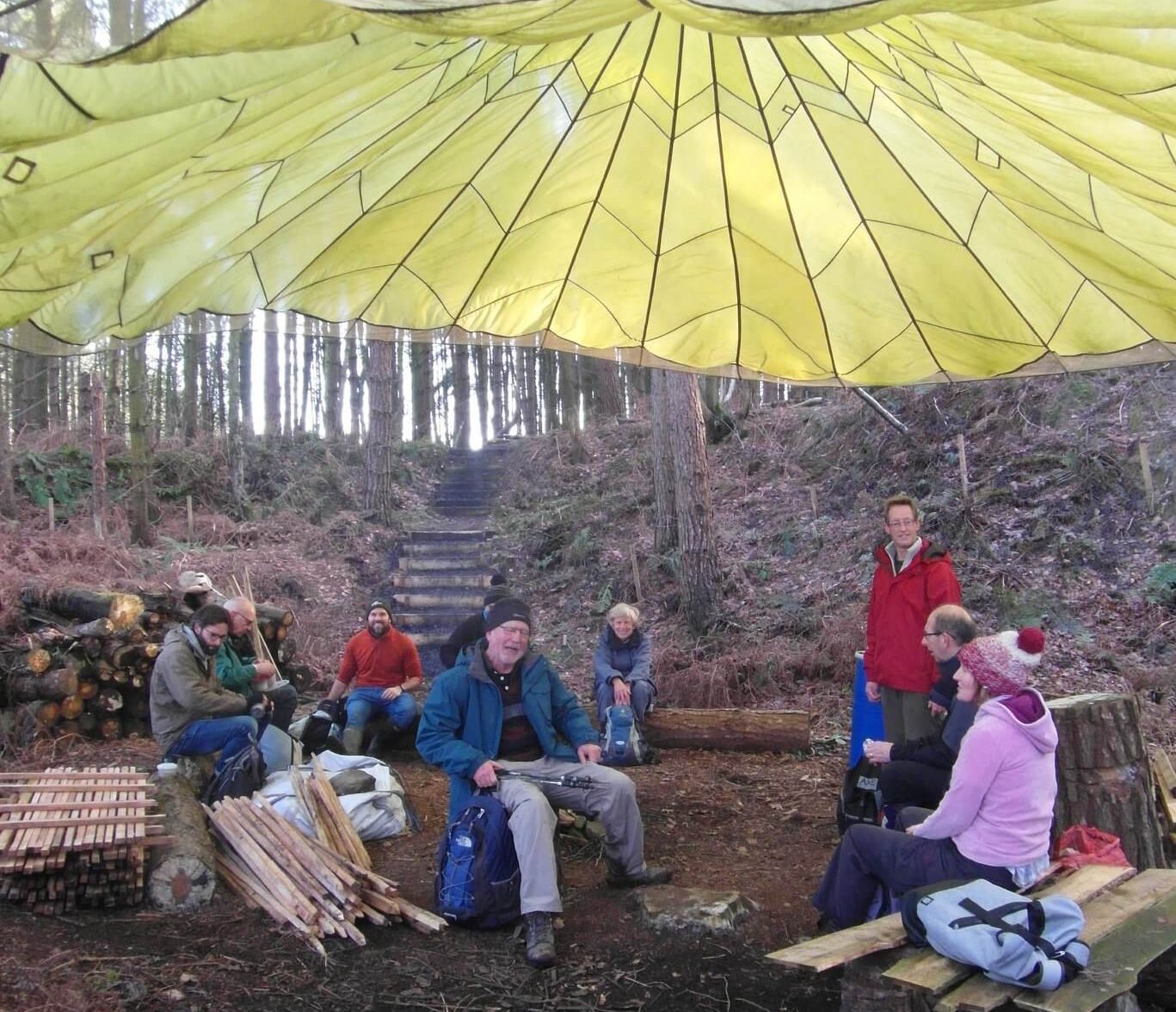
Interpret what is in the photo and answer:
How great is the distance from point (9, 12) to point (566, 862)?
4.96 meters

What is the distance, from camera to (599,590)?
14.3 metres

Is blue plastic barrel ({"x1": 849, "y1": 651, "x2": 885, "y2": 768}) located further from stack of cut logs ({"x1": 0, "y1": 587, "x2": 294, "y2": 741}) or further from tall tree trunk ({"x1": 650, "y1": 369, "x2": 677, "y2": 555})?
stack of cut logs ({"x1": 0, "y1": 587, "x2": 294, "y2": 741})

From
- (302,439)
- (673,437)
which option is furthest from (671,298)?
(302,439)

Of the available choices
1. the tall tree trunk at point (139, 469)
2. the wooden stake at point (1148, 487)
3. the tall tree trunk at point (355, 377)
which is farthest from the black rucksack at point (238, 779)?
the tall tree trunk at point (355, 377)

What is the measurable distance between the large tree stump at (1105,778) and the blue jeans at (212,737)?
474cm

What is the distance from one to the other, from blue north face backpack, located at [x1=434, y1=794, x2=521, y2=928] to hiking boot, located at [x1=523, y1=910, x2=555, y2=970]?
216mm

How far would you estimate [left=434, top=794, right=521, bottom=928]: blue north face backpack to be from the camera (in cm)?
457

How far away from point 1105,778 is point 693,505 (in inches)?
288

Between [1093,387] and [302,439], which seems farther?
[302,439]

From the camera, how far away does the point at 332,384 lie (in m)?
31.5

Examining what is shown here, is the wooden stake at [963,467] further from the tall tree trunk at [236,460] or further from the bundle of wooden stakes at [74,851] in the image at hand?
the tall tree trunk at [236,460]

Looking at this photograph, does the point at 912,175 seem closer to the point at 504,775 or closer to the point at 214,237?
the point at 214,237

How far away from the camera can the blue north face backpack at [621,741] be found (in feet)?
25.2

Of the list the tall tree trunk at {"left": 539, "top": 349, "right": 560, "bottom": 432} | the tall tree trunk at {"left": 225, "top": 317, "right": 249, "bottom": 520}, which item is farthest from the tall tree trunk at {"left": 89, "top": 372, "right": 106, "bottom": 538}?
the tall tree trunk at {"left": 539, "top": 349, "right": 560, "bottom": 432}
